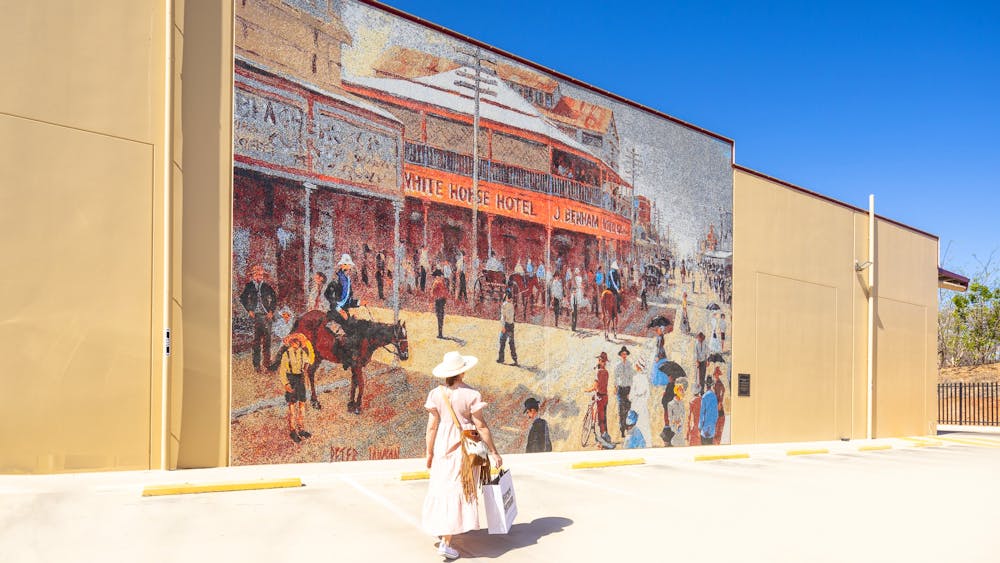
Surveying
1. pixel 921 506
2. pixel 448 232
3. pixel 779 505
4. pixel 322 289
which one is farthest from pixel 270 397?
pixel 921 506

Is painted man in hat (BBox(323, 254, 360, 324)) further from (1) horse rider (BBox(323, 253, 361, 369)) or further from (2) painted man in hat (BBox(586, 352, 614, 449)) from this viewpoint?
(2) painted man in hat (BBox(586, 352, 614, 449))

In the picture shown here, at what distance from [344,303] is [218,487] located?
383 cm

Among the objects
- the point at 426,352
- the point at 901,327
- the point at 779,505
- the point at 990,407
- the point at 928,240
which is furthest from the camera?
the point at 990,407

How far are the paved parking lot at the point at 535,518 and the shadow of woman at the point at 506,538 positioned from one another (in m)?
→ 0.02

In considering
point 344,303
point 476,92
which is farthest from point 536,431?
point 476,92

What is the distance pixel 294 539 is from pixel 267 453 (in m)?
4.60

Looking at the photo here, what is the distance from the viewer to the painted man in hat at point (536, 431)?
47.9ft

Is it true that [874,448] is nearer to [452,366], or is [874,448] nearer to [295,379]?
[295,379]

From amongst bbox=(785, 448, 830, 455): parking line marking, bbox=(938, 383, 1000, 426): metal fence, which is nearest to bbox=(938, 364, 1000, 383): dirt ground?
bbox=(938, 383, 1000, 426): metal fence

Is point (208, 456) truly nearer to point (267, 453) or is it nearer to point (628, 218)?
point (267, 453)

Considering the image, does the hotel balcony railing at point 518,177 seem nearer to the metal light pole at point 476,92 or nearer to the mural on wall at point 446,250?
the mural on wall at point 446,250

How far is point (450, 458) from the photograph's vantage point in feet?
21.7

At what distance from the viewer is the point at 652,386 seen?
17.0 meters

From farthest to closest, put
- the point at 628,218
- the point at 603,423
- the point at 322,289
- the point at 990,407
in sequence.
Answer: the point at 990,407 → the point at 628,218 → the point at 603,423 → the point at 322,289
